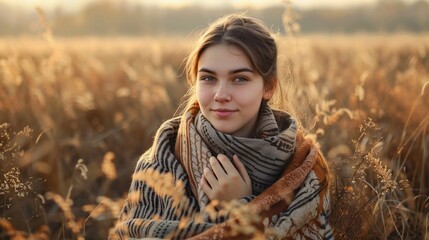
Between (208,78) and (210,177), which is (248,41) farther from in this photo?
(210,177)

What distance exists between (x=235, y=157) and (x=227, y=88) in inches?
10.8

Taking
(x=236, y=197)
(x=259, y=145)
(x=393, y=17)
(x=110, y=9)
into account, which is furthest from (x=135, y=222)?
(x=110, y=9)

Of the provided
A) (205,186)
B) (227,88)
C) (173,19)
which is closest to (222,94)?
(227,88)

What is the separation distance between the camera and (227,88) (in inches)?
93.4

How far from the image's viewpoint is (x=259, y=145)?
2354 mm

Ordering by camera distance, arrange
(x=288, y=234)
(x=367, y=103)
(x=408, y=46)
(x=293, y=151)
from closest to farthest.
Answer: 1. (x=288, y=234)
2. (x=293, y=151)
3. (x=367, y=103)
4. (x=408, y=46)

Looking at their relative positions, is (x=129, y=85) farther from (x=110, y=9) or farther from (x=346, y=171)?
(x=110, y=9)

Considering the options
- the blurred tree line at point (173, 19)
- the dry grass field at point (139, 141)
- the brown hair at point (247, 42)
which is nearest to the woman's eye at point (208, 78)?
the brown hair at point (247, 42)

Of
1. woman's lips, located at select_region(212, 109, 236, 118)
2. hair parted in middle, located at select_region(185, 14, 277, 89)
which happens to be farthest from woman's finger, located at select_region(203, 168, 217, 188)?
hair parted in middle, located at select_region(185, 14, 277, 89)

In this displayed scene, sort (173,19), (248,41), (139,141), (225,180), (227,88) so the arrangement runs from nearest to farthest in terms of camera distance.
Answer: (225,180) → (227,88) → (248,41) → (139,141) → (173,19)

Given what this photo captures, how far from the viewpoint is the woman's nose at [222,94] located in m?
2.35

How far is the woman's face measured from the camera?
238 centimetres

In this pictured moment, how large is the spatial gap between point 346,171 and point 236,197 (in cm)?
130

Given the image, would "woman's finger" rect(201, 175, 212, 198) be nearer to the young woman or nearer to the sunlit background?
the young woman
